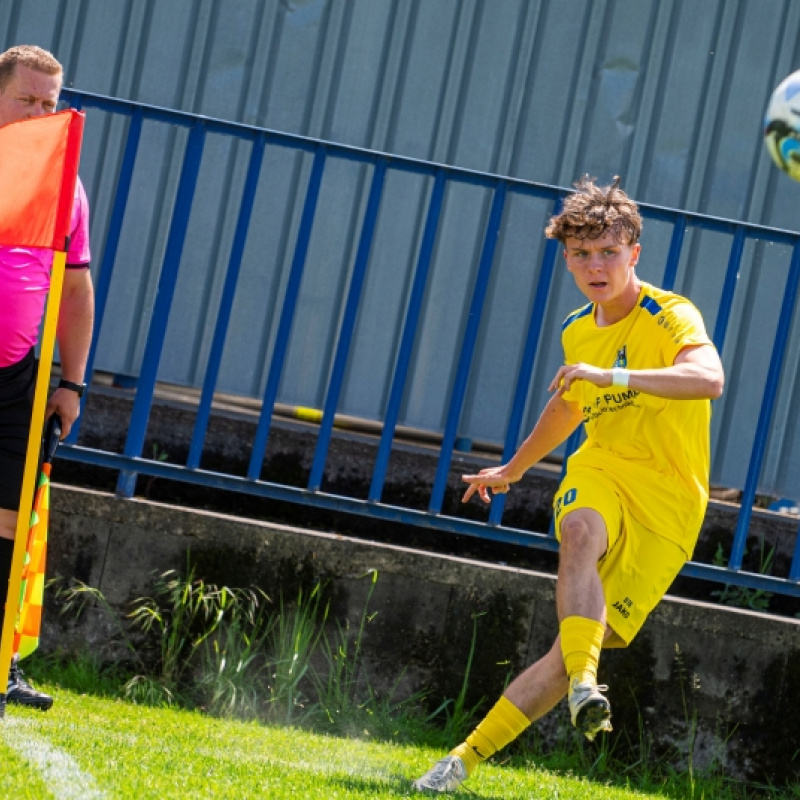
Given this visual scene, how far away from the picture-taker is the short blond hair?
13.5 feet

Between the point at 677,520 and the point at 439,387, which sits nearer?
the point at 677,520

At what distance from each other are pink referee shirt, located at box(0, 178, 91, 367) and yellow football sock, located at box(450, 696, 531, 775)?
76.1 inches

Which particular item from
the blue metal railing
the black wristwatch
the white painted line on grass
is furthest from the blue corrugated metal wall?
the white painted line on grass

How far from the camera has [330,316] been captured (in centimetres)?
665

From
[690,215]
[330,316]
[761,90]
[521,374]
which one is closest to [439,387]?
[330,316]

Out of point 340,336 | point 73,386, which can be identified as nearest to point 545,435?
point 340,336

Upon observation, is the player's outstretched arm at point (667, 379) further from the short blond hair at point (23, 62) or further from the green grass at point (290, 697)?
the short blond hair at point (23, 62)

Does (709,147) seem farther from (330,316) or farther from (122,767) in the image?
(122,767)

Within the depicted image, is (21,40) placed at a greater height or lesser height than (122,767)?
greater

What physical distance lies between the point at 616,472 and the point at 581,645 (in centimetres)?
62

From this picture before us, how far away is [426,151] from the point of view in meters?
6.76

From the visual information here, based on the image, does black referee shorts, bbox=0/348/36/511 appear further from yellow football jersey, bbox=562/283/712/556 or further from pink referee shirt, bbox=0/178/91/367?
yellow football jersey, bbox=562/283/712/556

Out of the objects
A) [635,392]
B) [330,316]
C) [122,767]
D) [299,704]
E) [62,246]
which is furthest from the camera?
[330,316]

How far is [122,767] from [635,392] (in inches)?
76.0
